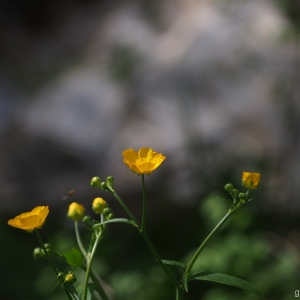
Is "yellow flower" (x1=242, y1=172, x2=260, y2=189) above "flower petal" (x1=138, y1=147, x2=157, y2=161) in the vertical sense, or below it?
below

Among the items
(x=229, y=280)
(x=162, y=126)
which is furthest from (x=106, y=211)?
(x=162, y=126)

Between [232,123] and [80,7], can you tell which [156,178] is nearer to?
[232,123]

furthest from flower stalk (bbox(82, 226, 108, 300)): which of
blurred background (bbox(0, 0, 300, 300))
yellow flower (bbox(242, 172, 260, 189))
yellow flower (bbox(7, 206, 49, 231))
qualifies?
blurred background (bbox(0, 0, 300, 300))

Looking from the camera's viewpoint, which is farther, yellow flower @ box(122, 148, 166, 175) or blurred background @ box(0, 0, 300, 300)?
blurred background @ box(0, 0, 300, 300)

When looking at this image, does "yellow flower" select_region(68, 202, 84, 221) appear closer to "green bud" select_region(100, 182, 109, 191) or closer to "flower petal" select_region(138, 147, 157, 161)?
"green bud" select_region(100, 182, 109, 191)

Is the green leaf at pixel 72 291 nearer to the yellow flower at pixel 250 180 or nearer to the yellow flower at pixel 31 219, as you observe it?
the yellow flower at pixel 31 219

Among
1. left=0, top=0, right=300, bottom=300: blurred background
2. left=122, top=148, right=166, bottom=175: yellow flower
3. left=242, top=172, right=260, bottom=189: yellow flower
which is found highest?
left=122, top=148, right=166, bottom=175: yellow flower
